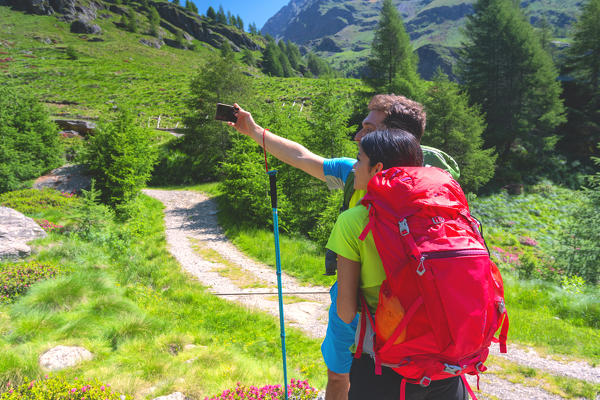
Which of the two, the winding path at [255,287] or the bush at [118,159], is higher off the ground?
the bush at [118,159]

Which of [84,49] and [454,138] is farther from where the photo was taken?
[84,49]

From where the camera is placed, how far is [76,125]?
77.9 ft

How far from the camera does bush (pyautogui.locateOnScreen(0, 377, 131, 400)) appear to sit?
10.3 ft

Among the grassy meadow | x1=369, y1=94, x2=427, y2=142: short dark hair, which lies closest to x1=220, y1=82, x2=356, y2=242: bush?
the grassy meadow

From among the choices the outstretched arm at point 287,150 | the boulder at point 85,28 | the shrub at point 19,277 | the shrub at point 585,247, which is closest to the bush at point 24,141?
the shrub at point 19,277

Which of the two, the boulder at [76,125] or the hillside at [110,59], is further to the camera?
the hillside at [110,59]

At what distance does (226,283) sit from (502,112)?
95.3 ft

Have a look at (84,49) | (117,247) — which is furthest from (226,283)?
(84,49)

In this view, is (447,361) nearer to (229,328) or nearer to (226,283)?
(229,328)

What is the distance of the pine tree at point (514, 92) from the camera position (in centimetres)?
2744

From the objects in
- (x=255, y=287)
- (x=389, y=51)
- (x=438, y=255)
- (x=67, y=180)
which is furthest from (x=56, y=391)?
(x=389, y=51)

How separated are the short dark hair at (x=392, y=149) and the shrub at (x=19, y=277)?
22.5ft

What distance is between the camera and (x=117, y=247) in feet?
32.8

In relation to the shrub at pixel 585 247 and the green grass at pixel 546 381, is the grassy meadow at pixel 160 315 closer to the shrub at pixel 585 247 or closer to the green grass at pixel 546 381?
the green grass at pixel 546 381
